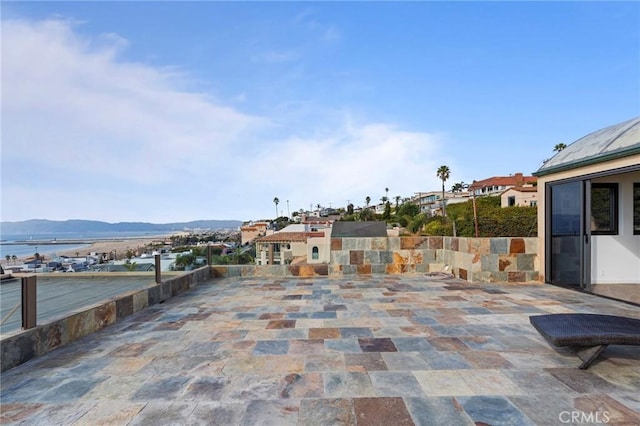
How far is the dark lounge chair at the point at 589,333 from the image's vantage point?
2326 millimetres

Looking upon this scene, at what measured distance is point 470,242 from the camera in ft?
20.3

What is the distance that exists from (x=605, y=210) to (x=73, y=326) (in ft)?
28.2

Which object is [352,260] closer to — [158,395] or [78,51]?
[158,395]

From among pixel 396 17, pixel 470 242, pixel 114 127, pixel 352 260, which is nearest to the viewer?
pixel 470 242

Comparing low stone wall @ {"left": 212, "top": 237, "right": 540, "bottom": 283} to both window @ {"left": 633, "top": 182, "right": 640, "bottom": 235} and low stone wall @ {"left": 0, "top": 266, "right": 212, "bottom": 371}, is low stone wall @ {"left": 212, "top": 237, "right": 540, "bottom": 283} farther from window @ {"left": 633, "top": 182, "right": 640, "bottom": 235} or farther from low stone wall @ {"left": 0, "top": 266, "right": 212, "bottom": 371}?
window @ {"left": 633, "top": 182, "right": 640, "bottom": 235}

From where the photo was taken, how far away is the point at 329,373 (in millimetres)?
2400

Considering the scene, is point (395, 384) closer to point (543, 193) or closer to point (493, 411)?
point (493, 411)

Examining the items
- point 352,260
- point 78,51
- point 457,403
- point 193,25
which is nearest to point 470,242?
point 352,260

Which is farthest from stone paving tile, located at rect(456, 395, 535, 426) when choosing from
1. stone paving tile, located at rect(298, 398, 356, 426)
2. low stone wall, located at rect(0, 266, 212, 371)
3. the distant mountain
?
the distant mountain

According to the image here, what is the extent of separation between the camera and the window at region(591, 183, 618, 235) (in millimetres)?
5605

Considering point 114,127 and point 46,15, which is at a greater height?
point 46,15

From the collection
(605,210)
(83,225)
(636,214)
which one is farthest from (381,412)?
(83,225)

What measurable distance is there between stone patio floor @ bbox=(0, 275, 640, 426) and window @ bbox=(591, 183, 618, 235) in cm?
202

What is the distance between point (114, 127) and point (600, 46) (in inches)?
654
